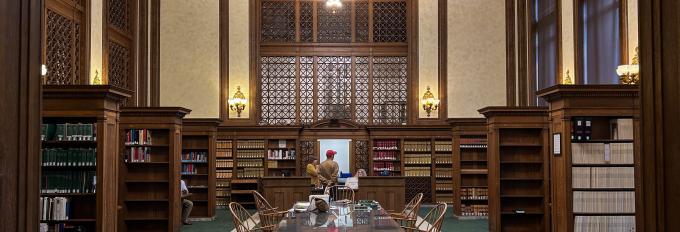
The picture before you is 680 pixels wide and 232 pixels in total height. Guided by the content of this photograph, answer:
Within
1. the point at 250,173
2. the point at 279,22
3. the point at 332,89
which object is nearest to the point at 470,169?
the point at 332,89

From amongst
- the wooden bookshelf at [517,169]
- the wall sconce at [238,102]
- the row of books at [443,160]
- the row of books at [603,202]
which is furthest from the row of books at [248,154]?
the row of books at [603,202]

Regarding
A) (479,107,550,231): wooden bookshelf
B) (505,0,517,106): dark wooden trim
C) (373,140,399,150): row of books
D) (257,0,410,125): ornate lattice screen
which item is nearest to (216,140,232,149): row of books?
(257,0,410,125): ornate lattice screen

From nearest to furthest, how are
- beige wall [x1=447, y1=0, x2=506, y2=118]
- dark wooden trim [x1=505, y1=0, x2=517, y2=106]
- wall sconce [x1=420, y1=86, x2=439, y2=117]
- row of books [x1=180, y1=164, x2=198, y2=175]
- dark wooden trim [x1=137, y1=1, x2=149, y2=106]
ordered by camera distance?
row of books [x1=180, y1=164, x2=198, y2=175] → dark wooden trim [x1=137, y1=1, x2=149, y2=106] → dark wooden trim [x1=505, y1=0, x2=517, y2=106] → wall sconce [x1=420, y1=86, x2=439, y2=117] → beige wall [x1=447, y1=0, x2=506, y2=118]

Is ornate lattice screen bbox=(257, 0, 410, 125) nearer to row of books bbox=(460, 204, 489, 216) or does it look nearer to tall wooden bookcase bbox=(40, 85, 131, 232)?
row of books bbox=(460, 204, 489, 216)

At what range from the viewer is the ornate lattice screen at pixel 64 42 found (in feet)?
38.4

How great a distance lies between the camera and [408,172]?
1689 cm

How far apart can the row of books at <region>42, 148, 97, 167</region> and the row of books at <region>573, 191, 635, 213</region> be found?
5.19 metres

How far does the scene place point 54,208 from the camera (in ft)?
26.1

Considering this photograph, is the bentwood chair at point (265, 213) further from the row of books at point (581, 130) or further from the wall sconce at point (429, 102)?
the wall sconce at point (429, 102)

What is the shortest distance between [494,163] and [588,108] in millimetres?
2882

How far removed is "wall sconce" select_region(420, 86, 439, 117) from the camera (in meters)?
17.7

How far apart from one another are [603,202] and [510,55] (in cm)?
945
